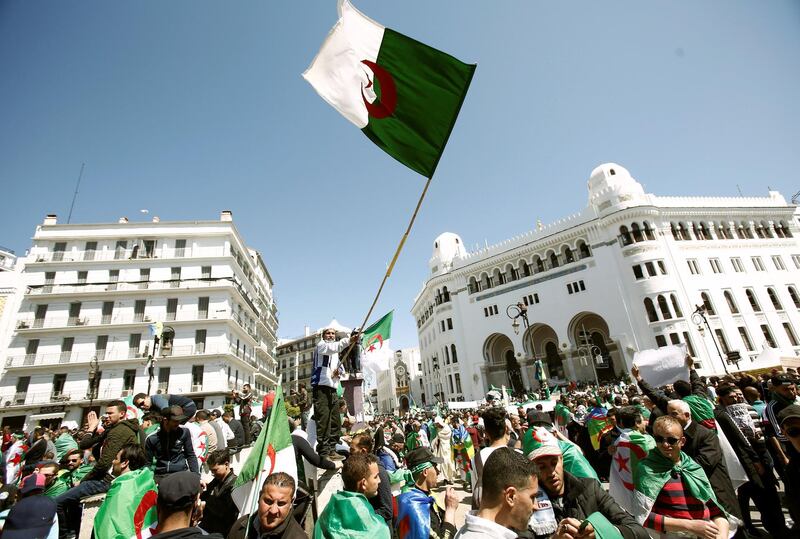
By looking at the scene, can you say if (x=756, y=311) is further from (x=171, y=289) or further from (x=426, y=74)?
(x=171, y=289)

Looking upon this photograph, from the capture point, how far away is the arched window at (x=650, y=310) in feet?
101

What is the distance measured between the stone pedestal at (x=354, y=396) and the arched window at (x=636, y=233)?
33536 mm

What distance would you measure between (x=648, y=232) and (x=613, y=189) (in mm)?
5334

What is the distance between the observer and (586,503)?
2340 millimetres

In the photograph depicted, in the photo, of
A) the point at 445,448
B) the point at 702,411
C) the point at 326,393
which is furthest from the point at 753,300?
the point at 326,393

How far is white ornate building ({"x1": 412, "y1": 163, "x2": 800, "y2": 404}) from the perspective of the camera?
31.2 meters

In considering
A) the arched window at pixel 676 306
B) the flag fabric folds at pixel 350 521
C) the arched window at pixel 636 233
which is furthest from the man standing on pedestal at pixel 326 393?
the arched window at pixel 636 233

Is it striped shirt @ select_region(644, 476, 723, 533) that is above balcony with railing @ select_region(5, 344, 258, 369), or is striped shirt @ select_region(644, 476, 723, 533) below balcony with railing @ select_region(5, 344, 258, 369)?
below

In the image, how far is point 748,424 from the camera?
198 inches

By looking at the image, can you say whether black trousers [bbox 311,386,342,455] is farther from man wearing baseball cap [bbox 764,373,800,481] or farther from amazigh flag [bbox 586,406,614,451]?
man wearing baseball cap [bbox 764,373,800,481]

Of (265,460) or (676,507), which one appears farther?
Result: (265,460)

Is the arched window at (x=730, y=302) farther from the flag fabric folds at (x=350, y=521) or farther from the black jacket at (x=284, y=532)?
the black jacket at (x=284, y=532)

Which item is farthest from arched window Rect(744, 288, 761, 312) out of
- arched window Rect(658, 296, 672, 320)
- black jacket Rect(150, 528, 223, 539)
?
black jacket Rect(150, 528, 223, 539)

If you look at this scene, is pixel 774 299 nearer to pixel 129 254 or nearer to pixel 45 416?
pixel 129 254
